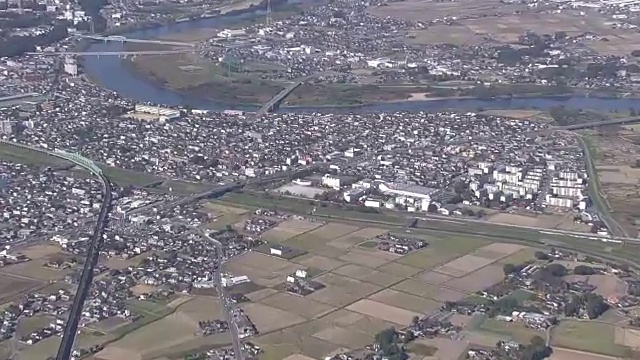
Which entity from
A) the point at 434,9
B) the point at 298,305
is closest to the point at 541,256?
the point at 298,305

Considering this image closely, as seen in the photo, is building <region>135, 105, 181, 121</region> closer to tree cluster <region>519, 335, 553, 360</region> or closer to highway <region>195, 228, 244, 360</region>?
highway <region>195, 228, 244, 360</region>

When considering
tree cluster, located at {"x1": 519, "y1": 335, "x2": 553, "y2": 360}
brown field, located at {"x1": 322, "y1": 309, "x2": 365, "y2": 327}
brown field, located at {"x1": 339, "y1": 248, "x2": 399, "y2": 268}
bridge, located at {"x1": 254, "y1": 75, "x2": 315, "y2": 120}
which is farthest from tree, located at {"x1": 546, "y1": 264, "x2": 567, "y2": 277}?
bridge, located at {"x1": 254, "y1": 75, "x2": 315, "y2": 120}

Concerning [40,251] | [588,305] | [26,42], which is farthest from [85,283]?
[26,42]

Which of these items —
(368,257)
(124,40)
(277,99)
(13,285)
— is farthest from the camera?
(124,40)

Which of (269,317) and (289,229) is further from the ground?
(269,317)

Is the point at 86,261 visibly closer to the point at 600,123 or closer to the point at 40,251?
the point at 40,251

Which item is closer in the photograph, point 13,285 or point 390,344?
point 390,344

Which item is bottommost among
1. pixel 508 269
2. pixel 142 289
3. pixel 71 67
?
pixel 71 67

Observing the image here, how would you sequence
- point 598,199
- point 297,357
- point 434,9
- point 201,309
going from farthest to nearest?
1. point 434,9
2. point 598,199
3. point 201,309
4. point 297,357
